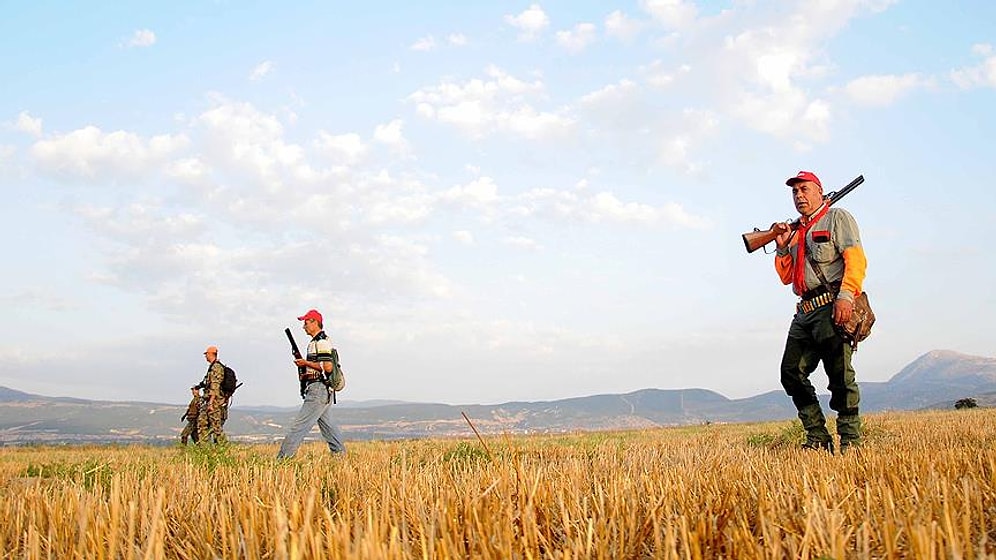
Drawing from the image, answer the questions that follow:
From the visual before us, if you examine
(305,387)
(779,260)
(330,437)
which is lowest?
(330,437)

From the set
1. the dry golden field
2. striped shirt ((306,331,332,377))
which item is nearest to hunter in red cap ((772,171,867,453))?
the dry golden field

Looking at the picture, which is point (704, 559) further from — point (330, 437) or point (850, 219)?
point (330, 437)

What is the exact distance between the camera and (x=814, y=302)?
6.64 m

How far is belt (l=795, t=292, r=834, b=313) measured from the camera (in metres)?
6.52

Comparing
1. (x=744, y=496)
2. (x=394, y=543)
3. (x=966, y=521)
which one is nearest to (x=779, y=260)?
(x=744, y=496)

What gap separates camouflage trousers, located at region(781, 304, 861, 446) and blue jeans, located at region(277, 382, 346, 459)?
18.9 feet

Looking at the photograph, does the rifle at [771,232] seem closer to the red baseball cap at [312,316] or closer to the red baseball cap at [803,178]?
the red baseball cap at [803,178]

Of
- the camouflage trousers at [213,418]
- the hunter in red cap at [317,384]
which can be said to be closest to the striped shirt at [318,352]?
the hunter in red cap at [317,384]

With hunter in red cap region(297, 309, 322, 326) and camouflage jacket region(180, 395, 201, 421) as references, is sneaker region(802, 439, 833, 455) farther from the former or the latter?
camouflage jacket region(180, 395, 201, 421)

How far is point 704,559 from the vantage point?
1.81 m

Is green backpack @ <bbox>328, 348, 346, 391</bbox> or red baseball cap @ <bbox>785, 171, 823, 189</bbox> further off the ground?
red baseball cap @ <bbox>785, 171, 823, 189</bbox>

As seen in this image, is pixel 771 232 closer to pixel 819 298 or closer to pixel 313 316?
pixel 819 298

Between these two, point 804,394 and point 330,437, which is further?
point 330,437

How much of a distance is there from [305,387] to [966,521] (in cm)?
903
